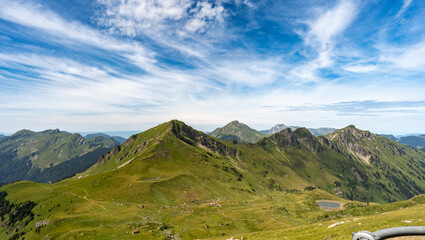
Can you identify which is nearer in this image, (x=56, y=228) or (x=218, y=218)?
(x=56, y=228)

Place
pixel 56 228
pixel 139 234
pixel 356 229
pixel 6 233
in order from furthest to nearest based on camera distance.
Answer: pixel 6 233, pixel 56 228, pixel 139 234, pixel 356 229

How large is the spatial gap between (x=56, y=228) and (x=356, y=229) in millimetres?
162037

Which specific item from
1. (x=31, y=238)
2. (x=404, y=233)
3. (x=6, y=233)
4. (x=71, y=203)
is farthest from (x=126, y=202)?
(x=404, y=233)

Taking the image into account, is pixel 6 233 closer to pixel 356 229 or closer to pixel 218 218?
pixel 218 218

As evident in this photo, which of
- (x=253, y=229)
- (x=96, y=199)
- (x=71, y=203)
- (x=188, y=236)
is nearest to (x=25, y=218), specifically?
(x=71, y=203)

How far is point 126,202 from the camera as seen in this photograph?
173875 millimetres

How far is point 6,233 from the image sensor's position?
166875mm

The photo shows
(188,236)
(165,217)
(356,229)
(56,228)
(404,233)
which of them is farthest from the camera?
(165,217)

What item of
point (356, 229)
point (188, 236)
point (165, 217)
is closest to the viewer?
point (356, 229)

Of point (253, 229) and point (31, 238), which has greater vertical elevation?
point (31, 238)

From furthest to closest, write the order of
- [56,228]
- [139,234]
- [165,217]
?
[165,217] → [56,228] → [139,234]

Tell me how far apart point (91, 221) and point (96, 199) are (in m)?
55.8

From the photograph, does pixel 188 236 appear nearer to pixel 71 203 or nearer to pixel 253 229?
pixel 253 229

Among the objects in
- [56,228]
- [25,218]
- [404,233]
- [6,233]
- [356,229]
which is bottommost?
[6,233]
